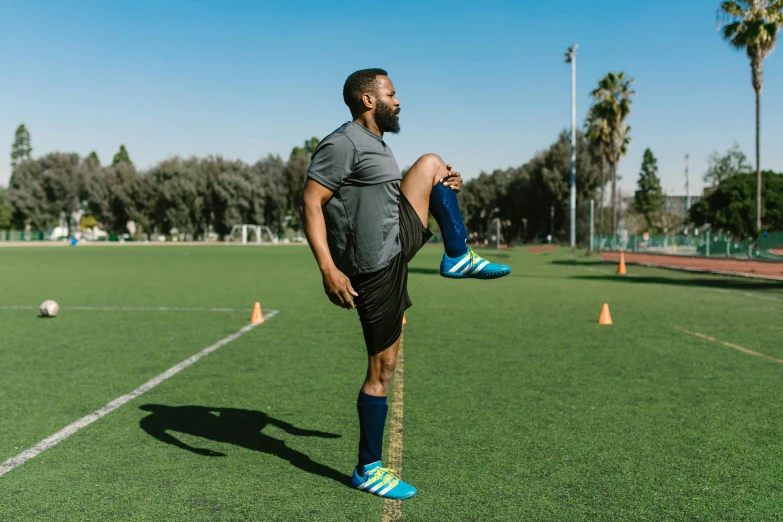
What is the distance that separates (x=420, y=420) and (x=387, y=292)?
6.73ft

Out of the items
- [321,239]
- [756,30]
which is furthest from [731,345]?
[756,30]

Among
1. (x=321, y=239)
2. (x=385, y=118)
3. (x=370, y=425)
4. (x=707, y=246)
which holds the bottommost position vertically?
(x=370, y=425)

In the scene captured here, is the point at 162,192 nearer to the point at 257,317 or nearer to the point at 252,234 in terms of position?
the point at 252,234

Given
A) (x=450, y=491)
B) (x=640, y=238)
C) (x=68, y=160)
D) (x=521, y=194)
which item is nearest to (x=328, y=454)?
(x=450, y=491)

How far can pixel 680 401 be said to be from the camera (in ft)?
19.7

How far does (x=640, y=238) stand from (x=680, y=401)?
5263 cm

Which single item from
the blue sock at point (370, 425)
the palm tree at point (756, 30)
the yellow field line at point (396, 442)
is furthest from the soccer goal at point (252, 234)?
the blue sock at point (370, 425)

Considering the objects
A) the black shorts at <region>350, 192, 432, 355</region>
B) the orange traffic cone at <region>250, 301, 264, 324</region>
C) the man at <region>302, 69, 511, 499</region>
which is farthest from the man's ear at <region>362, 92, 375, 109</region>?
the orange traffic cone at <region>250, 301, 264, 324</region>

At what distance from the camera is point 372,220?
3.52 metres

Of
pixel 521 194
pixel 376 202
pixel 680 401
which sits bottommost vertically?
pixel 680 401

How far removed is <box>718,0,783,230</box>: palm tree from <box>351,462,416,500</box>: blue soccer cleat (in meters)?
34.5

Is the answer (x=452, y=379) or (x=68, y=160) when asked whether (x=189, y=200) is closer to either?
(x=68, y=160)

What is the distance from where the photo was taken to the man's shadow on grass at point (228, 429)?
4.45 metres

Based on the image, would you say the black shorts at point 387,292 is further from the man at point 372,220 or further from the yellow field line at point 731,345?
the yellow field line at point 731,345
